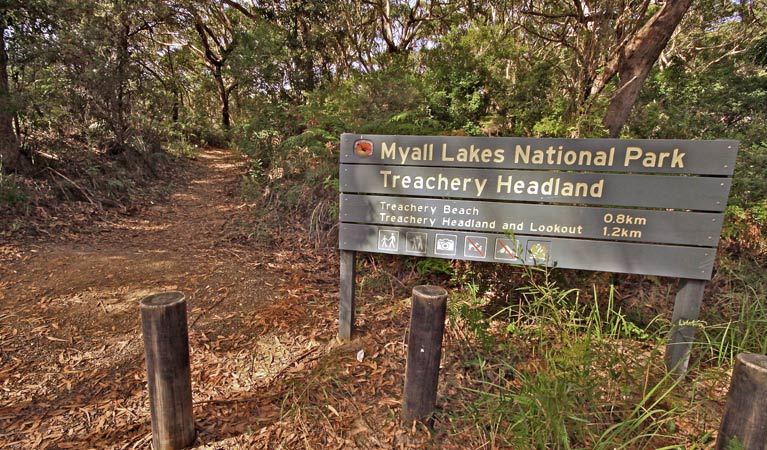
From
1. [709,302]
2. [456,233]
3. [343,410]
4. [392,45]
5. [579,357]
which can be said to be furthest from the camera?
[392,45]

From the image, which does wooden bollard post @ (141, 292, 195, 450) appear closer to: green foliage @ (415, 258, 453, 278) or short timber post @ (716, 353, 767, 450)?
short timber post @ (716, 353, 767, 450)

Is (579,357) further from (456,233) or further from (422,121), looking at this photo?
(422,121)

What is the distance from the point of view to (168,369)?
1932 mm

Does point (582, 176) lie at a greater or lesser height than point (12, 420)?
greater

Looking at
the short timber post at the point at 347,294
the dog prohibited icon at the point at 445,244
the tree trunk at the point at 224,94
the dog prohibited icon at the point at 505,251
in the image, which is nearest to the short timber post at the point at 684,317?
the dog prohibited icon at the point at 505,251

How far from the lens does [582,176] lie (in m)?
2.46

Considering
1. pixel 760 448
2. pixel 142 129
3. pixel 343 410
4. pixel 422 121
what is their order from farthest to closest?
1. pixel 142 129
2. pixel 422 121
3. pixel 343 410
4. pixel 760 448

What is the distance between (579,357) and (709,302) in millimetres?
2714

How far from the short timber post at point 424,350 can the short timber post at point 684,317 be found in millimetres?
1598

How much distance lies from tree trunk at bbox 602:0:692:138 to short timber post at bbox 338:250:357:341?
3724mm

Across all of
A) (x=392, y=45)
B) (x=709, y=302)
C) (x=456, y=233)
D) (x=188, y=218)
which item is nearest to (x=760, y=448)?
(x=456, y=233)

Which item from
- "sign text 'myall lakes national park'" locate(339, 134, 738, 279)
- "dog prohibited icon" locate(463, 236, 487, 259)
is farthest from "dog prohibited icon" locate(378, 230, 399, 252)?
"dog prohibited icon" locate(463, 236, 487, 259)

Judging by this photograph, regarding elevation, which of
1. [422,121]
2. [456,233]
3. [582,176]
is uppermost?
[422,121]

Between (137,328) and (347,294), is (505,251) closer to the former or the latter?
(347,294)
